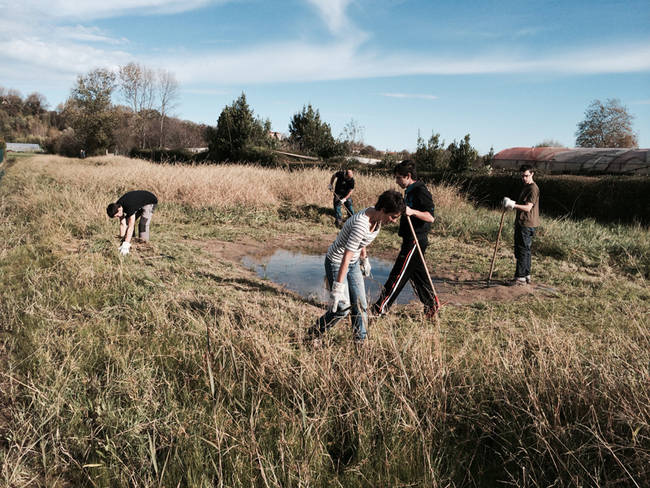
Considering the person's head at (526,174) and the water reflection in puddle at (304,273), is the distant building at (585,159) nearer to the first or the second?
the person's head at (526,174)

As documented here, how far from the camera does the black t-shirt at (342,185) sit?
11.0 meters

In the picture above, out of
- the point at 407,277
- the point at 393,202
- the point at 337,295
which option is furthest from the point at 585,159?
the point at 337,295

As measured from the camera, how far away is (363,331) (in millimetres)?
3514

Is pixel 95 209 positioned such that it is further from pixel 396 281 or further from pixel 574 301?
pixel 574 301

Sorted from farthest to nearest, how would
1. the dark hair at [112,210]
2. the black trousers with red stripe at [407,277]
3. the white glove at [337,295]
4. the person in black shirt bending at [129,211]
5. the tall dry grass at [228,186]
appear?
1. the tall dry grass at [228,186]
2. the person in black shirt bending at [129,211]
3. the dark hair at [112,210]
4. the black trousers with red stripe at [407,277]
5. the white glove at [337,295]

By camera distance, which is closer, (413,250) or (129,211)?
(413,250)

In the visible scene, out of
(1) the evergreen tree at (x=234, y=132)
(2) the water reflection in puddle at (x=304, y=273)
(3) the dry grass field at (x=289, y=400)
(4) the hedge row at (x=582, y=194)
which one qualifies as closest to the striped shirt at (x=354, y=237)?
(3) the dry grass field at (x=289, y=400)

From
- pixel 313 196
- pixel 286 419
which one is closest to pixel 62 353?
pixel 286 419

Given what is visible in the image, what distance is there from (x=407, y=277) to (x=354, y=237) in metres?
1.59

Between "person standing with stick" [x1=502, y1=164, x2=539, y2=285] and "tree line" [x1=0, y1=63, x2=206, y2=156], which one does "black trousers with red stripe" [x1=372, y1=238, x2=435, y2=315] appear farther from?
"tree line" [x1=0, y1=63, x2=206, y2=156]

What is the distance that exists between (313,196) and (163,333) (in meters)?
10.9

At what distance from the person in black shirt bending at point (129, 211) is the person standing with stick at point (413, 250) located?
13.1 ft

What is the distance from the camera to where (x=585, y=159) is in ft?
63.0

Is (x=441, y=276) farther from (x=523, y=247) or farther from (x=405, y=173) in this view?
(x=405, y=173)
